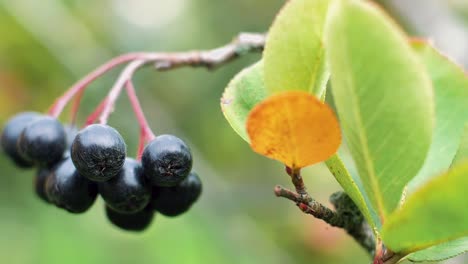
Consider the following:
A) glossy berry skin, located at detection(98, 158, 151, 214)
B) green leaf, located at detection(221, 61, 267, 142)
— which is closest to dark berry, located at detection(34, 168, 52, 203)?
glossy berry skin, located at detection(98, 158, 151, 214)

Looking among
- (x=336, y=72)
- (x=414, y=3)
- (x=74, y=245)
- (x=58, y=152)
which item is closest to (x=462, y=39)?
(x=414, y=3)

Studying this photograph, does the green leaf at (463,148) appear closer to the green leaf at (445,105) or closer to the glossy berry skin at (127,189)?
the green leaf at (445,105)

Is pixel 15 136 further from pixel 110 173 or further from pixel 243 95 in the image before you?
pixel 243 95

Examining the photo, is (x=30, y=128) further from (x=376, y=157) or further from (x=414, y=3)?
(x=414, y=3)

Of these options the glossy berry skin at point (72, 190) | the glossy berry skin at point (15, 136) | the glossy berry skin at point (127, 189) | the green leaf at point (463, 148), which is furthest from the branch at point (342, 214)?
the glossy berry skin at point (15, 136)

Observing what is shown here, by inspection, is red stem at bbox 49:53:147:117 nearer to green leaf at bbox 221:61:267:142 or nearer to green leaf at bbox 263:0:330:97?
green leaf at bbox 221:61:267:142
